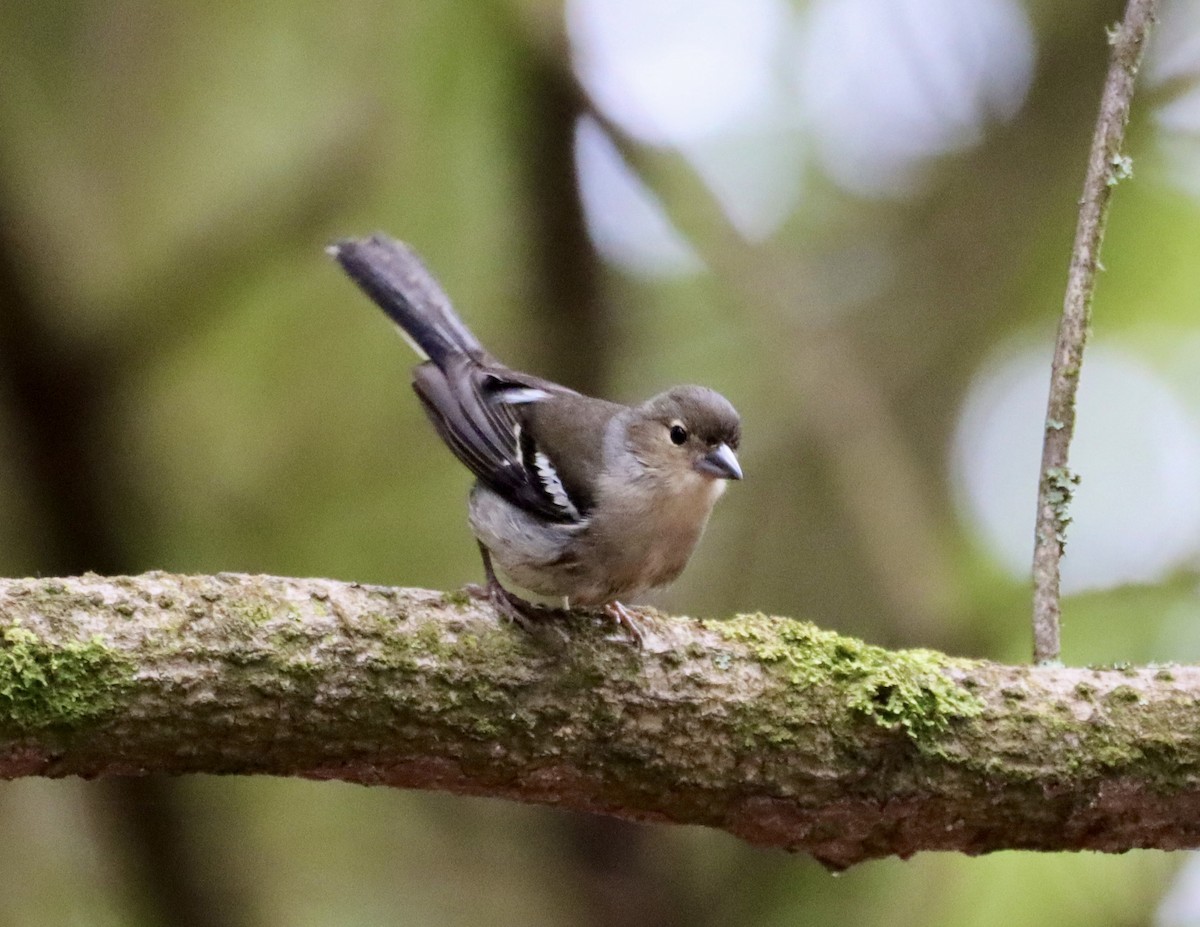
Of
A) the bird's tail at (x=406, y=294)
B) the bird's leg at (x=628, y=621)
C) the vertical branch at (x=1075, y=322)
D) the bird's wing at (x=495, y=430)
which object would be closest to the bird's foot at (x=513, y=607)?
the bird's leg at (x=628, y=621)

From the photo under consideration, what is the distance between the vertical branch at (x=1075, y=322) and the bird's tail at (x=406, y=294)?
6.44 ft

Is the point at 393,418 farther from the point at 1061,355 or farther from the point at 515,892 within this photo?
the point at 1061,355

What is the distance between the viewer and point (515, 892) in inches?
227

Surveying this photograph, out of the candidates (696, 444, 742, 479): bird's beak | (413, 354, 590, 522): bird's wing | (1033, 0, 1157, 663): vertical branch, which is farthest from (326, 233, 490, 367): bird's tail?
(1033, 0, 1157, 663): vertical branch

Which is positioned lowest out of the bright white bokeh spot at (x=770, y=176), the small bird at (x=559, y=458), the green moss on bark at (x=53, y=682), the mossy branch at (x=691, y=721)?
the green moss on bark at (x=53, y=682)

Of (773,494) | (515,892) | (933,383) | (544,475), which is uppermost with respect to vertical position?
(933,383)

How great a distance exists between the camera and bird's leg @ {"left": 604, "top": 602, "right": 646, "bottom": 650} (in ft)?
9.93

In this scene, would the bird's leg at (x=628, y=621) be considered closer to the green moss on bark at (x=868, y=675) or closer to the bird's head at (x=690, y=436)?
the green moss on bark at (x=868, y=675)

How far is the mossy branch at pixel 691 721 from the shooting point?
8.57 ft

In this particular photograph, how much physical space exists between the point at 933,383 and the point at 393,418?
258 centimetres

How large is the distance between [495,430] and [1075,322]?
1.74 meters

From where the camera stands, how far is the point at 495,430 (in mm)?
3992

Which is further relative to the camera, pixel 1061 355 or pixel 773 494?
pixel 773 494

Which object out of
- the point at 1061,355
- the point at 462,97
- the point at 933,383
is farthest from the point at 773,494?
the point at 1061,355
